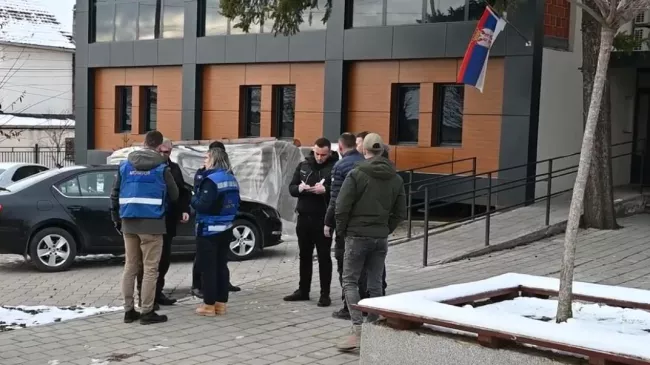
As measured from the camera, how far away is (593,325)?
528 centimetres

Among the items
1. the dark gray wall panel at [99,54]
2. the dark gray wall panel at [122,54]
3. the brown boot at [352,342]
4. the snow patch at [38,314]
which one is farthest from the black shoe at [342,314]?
the dark gray wall panel at [99,54]

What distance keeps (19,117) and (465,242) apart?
113 ft

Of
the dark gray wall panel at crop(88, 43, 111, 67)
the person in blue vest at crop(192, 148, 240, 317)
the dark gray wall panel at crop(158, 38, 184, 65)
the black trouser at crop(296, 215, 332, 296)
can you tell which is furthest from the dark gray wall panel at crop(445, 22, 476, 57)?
the dark gray wall panel at crop(88, 43, 111, 67)

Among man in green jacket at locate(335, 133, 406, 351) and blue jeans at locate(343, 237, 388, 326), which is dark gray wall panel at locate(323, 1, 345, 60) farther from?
blue jeans at locate(343, 237, 388, 326)

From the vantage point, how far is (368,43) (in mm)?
18047

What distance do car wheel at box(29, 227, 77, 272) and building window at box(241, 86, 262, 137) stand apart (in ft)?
34.1

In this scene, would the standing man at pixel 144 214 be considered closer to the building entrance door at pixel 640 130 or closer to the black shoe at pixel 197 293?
the black shoe at pixel 197 293

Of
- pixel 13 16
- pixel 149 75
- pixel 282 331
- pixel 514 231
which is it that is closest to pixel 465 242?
pixel 514 231

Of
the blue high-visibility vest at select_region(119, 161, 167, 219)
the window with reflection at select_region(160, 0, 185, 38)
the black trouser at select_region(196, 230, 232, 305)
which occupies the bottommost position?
the black trouser at select_region(196, 230, 232, 305)

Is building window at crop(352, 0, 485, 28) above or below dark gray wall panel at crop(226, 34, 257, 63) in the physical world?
above

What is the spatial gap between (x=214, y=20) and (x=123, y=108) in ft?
16.5

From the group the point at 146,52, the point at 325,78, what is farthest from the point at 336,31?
the point at 146,52

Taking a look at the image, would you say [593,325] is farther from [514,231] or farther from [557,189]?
[557,189]

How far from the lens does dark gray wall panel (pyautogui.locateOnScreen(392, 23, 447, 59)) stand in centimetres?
1680
